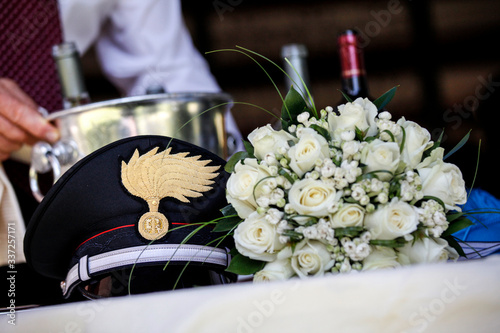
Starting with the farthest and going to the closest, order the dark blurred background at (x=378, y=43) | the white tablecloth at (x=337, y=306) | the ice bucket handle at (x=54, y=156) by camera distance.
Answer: the dark blurred background at (x=378, y=43), the ice bucket handle at (x=54, y=156), the white tablecloth at (x=337, y=306)

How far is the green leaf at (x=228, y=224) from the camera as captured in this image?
0.51 meters

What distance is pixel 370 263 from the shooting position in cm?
44

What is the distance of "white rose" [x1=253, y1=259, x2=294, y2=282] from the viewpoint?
1.51ft

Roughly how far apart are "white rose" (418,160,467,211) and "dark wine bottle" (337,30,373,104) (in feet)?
1.33

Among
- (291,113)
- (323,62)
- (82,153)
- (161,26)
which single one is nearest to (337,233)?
(291,113)

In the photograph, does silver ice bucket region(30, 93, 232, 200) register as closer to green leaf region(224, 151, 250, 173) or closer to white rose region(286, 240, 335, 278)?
green leaf region(224, 151, 250, 173)

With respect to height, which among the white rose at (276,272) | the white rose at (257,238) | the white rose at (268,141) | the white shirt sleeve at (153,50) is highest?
the white shirt sleeve at (153,50)

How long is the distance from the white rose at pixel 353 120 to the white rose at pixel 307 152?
2 cm

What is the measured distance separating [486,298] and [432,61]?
1905 mm

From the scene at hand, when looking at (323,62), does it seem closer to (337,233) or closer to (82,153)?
(82,153)

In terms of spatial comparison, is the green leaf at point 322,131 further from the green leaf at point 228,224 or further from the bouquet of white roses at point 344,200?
the green leaf at point 228,224

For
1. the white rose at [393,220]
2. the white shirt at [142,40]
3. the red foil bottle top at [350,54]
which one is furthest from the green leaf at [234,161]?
the white shirt at [142,40]

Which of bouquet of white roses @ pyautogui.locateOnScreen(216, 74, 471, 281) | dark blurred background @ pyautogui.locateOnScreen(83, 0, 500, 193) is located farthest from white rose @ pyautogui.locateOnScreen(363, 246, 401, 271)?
dark blurred background @ pyautogui.locateOnScreen(83, 0, 500, 193)

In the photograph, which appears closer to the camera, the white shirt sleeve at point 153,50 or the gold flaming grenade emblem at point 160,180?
the gold flaming grenade emblem at point 160,180
